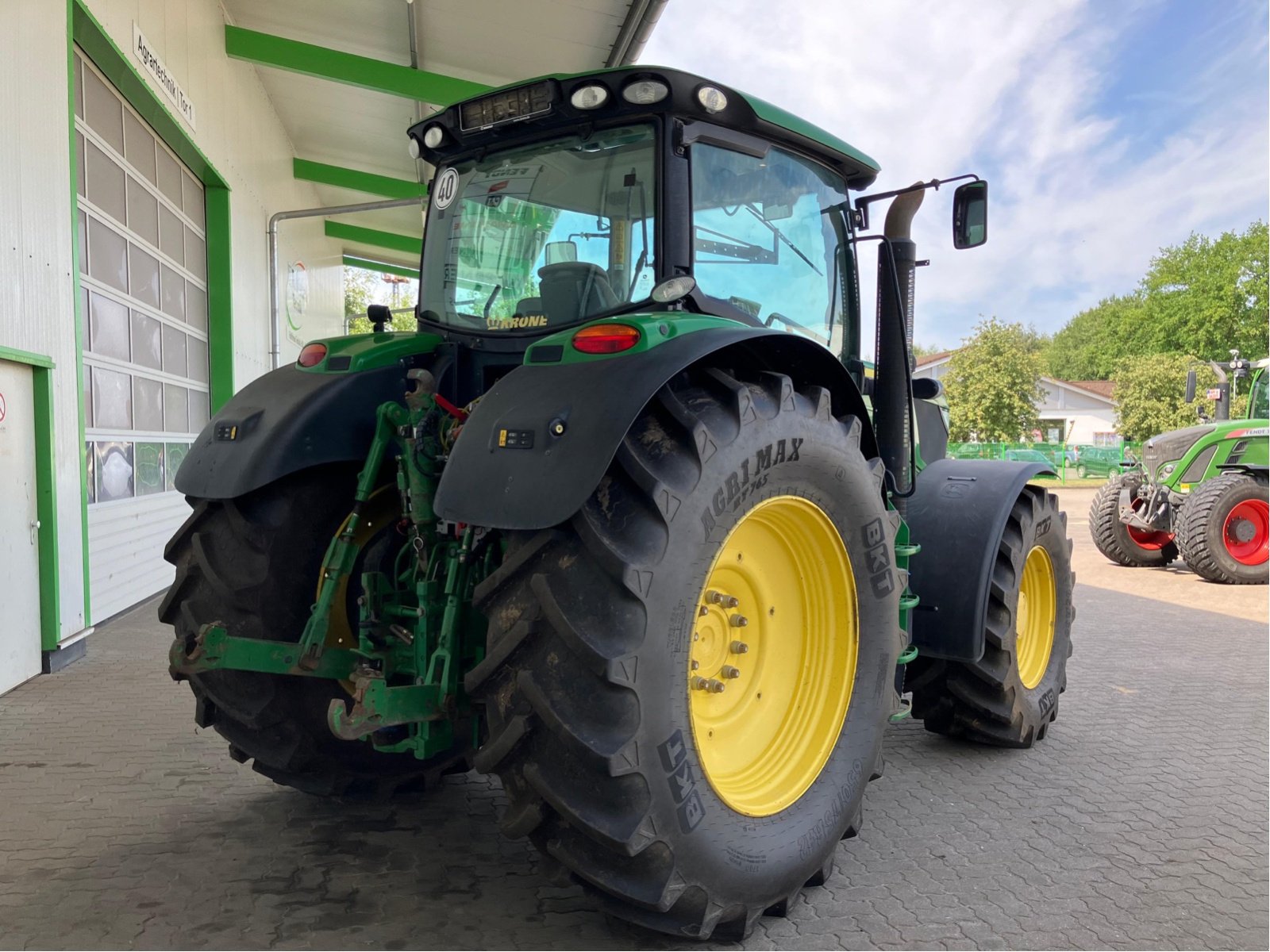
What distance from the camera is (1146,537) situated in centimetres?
1086

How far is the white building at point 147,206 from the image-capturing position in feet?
17.1

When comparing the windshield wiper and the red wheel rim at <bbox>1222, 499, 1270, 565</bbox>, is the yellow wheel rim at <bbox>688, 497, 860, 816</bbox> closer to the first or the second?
the windshield wiper

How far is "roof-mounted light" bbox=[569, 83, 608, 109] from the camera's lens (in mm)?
2920

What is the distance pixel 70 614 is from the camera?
18.4ft

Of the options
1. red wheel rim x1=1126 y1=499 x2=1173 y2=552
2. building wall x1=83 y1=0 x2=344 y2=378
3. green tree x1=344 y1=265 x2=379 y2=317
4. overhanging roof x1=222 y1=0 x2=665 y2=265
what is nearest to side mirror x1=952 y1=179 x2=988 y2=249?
overhanging roof x1=222 y1=0 x2=665 y2=265

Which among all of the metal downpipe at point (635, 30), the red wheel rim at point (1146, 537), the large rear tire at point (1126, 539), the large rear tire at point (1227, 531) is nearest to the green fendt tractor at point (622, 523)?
the metal downpipe at point (635, 30)

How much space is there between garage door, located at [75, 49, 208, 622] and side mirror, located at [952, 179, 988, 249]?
532 centimetres

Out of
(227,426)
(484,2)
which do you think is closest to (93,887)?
(227,426)

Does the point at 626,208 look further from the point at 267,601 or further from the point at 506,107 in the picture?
the point at 267,601

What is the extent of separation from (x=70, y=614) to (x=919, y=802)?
487cm

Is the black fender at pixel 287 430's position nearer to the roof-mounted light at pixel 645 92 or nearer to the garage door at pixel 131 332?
the roof-mounted light at pixel 645 92

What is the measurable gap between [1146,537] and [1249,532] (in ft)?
3.96

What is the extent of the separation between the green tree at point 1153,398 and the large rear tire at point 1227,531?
100 ft

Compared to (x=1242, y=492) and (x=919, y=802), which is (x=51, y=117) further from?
(x=1242, y=492)
